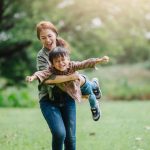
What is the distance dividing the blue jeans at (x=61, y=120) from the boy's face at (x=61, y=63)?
32cm

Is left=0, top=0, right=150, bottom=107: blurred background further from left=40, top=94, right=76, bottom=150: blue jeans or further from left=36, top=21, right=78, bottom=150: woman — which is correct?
left=40, top=94, right=76, bottom=150: blue jeans

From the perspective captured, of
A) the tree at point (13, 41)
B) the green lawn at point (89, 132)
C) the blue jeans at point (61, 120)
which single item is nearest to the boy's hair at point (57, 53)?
the blue jeans at point (61, 120)

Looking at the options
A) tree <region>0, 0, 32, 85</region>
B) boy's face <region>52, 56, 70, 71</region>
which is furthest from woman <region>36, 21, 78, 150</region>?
tree <region>0, 0, 32, 85</region>

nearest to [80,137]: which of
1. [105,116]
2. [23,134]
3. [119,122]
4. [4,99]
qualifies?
[23,134]

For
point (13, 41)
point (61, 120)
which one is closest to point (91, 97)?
point (61, 120)

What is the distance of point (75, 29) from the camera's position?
23.0 meters

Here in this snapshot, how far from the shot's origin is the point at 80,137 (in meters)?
8.91

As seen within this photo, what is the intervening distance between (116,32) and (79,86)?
710 inches

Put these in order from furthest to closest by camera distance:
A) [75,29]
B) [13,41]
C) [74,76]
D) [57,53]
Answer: [75,29]
[13,41]
[74,76]
[57,53]

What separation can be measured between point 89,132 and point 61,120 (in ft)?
11.6

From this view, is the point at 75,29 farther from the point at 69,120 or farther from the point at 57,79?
the point at 57,79

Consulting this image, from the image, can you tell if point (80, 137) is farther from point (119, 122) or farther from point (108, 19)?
point (108, 19)

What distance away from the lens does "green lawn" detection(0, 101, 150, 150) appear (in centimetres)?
801

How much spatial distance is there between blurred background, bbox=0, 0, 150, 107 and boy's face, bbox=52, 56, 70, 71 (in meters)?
14.7
